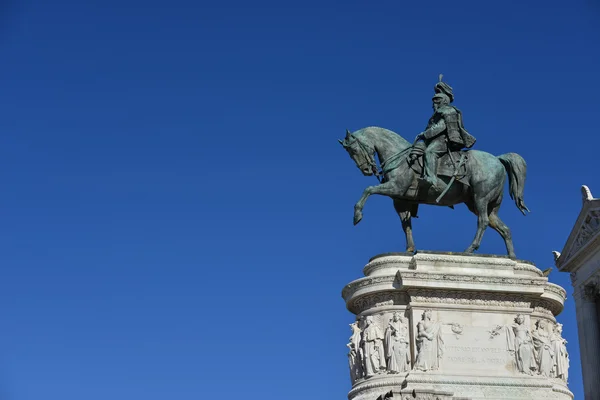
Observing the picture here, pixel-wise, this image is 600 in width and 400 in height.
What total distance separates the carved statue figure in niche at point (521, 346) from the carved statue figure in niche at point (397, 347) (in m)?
2.83

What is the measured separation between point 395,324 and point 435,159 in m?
5.20

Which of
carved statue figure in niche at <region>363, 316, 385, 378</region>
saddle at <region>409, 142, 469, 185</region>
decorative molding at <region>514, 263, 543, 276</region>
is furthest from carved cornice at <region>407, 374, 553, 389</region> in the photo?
saddle at <region>409, 142, 469, 185</region>

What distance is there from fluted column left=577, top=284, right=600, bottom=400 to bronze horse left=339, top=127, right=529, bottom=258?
8.60 metres

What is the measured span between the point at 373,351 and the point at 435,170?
18.7 ft

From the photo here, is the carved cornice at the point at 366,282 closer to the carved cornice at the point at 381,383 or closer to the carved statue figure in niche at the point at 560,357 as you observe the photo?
the carved cornice at the point at 381,383

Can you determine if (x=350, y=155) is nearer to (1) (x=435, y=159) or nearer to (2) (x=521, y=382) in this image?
(1) (x=435, y=159)

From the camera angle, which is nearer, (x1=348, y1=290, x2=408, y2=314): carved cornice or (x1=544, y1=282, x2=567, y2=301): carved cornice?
(x1=348, y1=290, x2=408, y2=314): carved cornice

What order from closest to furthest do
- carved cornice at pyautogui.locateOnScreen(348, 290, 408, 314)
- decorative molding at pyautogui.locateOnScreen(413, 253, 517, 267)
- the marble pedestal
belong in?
the marble pedestal, carved cornice at pyautogui.locateOnScreen(348, 290, 408, 314), decorative molding at pyautogui.locateOnScreen(413, 253, 517, 267)

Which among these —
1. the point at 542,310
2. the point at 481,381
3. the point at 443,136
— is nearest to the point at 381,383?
the point at 481,381

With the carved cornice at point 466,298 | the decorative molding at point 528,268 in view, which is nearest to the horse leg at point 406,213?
the carved cornice at point 466,298

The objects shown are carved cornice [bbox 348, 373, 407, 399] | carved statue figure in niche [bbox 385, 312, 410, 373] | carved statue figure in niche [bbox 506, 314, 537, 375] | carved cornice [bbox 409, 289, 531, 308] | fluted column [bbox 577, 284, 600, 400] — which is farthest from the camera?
fluted column [bbox 577, 284, 600, 400]

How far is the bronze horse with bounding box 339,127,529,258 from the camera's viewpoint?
107ft

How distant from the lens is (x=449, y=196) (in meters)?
33.2

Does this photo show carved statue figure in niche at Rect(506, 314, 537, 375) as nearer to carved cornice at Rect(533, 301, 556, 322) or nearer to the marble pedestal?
the marble pedestal
